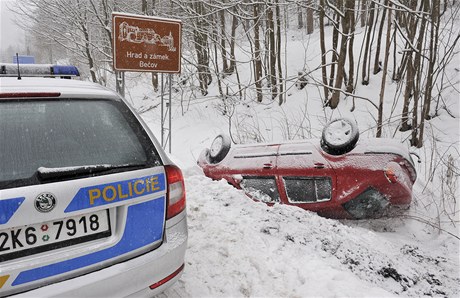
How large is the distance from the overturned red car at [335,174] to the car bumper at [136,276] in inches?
90.0

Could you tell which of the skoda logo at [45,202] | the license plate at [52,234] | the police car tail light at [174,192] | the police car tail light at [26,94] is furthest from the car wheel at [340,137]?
the skoda logo at [45,202]

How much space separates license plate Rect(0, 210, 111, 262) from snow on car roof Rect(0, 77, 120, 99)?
2.39 ft

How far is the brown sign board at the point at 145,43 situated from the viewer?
21.1ft

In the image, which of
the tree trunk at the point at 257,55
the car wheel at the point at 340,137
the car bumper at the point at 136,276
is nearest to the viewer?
the car bumper at the point at 136,276

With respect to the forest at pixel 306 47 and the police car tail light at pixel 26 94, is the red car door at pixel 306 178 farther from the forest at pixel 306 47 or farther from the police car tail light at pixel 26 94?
the police car tail light at pixel 26 94

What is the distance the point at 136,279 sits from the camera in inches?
70.6

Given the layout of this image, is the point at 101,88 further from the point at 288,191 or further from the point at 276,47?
the point at 276,47

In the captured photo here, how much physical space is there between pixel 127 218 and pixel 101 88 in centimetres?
90

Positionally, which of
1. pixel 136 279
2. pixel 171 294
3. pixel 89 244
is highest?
pixel 89 244

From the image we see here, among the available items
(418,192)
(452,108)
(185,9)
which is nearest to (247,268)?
(418,192)

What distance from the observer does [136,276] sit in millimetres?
1791

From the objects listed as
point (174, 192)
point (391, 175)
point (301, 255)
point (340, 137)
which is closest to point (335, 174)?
point (340, 137)

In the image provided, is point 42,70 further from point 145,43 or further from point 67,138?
point 145,43

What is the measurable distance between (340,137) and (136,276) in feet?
9.86
